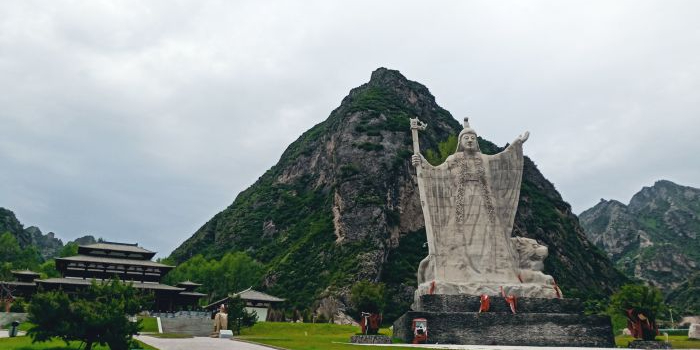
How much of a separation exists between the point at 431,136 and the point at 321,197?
24.6 m

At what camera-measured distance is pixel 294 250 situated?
8731cm

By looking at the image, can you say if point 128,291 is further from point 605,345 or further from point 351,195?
point 351,195

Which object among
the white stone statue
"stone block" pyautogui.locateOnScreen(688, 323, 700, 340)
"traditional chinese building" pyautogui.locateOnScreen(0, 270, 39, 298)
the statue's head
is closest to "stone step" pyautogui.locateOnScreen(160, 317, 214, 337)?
the white stone statue

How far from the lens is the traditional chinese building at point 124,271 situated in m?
53.8

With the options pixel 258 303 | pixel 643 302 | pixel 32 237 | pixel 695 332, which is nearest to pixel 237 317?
pixel 258 303

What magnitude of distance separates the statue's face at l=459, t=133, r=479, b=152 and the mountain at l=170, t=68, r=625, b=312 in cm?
4428

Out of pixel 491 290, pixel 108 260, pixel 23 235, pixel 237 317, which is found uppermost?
pixel 23 235

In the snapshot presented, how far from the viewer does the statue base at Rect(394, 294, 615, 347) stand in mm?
21953

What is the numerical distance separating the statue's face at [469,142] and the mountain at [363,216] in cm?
4428

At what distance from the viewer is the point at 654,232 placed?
5797 inches

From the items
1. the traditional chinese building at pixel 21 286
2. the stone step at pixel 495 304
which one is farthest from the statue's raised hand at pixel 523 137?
the traditional chinese building at pixel 21 286

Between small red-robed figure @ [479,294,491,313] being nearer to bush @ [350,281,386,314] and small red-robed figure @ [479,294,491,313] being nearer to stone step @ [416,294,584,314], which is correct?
stone step @ [416,294,584,314]

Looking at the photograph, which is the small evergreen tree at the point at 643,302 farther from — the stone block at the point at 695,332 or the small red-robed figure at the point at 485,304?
the stone block at the point at 695,332

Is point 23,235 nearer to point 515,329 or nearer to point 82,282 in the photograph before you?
point 82,282
